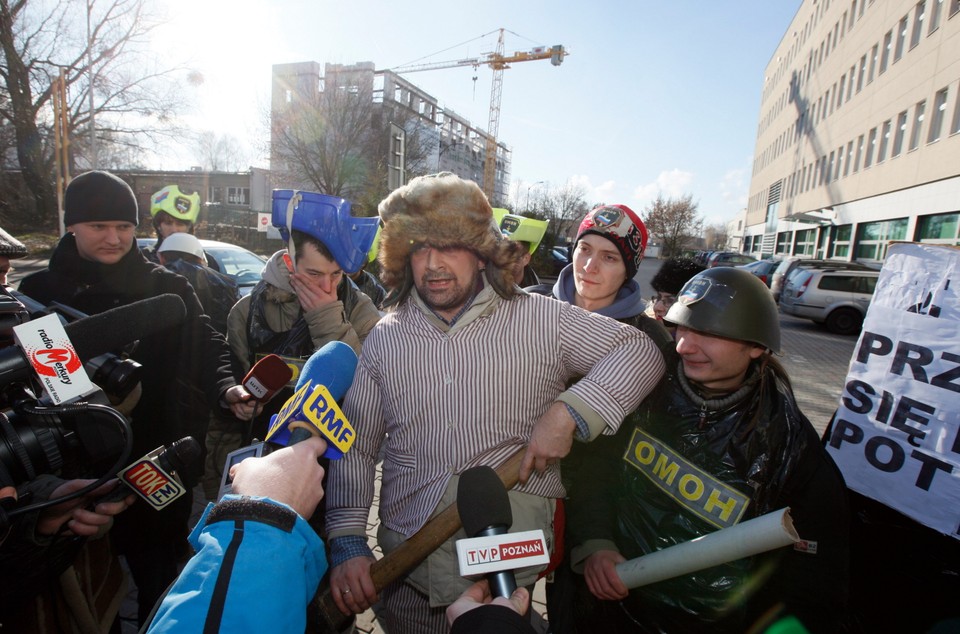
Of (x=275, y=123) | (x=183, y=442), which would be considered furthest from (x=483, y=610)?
(x=275, y=123)

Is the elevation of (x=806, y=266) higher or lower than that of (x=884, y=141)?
lower

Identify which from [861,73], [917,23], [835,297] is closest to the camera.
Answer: [835,297]

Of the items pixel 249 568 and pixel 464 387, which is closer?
pixel 249 568

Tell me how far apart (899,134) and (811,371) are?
18061 mm

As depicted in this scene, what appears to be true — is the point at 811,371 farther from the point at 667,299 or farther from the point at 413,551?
the point at 413,551

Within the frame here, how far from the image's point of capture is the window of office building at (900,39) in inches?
803

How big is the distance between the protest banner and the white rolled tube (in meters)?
0.84

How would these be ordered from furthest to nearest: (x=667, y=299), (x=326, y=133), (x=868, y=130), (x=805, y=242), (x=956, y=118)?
(x=805, y=242) → (x=326, y=133) → (x=868, y=130) → (x=956, y=118) → (x=667, y=299)

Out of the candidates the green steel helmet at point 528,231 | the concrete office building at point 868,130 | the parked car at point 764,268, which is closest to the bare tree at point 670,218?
the concrete office building at point 868,130

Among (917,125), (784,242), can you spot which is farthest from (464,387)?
(784,242)

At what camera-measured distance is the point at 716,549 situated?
4.51 ft

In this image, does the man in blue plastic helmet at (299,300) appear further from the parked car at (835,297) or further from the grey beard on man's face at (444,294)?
the parked car at (835,297)

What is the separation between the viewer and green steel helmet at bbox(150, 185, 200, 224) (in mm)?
5145

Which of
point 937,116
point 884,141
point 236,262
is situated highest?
point 884,141
